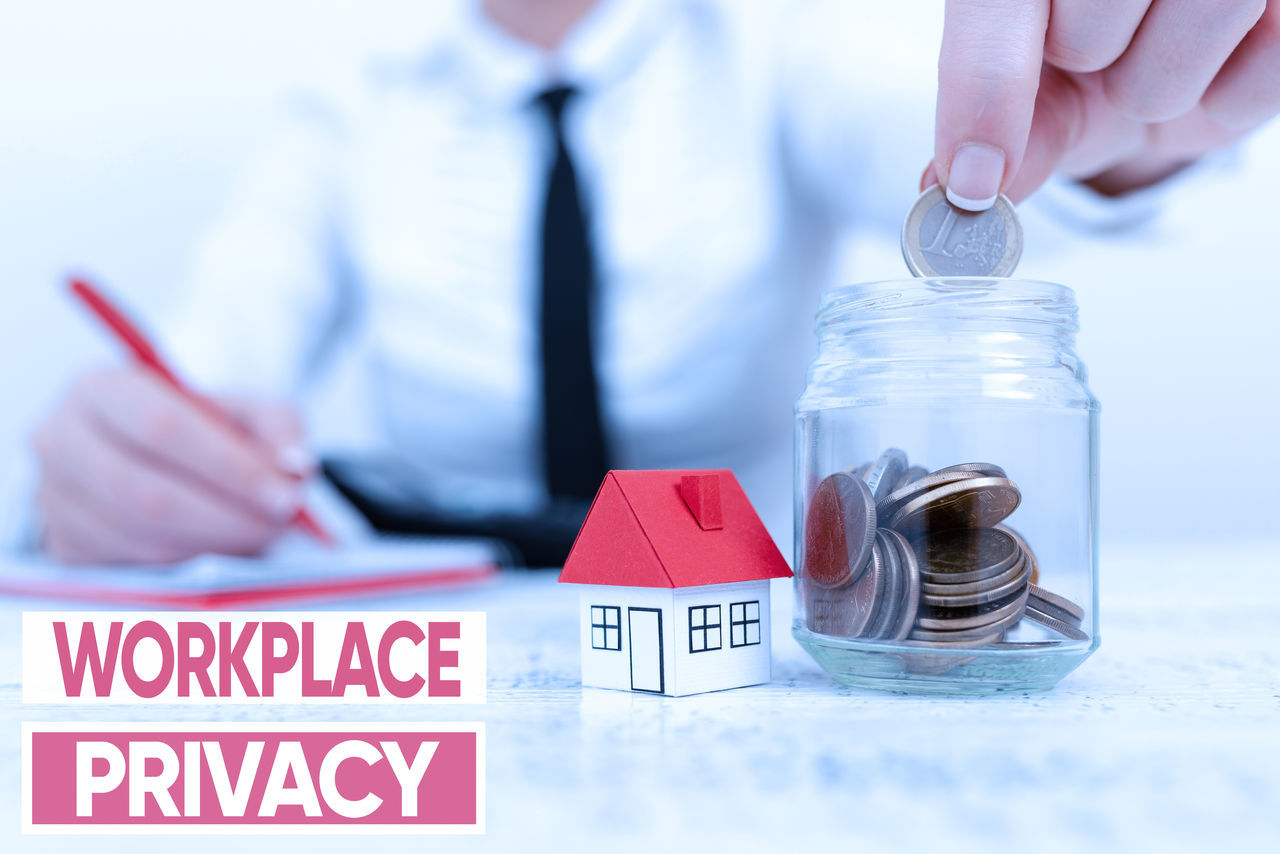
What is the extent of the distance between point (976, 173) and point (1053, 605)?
0.31m

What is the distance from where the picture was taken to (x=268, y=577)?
107cm

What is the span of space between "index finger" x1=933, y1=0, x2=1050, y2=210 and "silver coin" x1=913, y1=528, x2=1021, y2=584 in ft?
0.86

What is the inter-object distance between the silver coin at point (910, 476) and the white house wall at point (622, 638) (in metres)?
0.16

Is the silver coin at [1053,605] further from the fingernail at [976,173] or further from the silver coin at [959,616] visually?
the fingernail at [976,173]

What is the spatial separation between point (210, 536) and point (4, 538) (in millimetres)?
576

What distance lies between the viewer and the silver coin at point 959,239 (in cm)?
73

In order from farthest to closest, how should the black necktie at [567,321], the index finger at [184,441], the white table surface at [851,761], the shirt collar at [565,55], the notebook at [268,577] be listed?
1. the shirt collar at [565,55]
2. the black necktie at [567,321]
3. the index finger at [184,441]
4. the notebook at [268,577]
5. the white table surface at [851,761]

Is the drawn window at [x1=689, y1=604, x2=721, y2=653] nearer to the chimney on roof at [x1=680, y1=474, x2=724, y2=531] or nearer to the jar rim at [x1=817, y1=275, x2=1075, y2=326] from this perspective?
the chimney on roof at [x1=680, y1=474, x2=724, y2=531]

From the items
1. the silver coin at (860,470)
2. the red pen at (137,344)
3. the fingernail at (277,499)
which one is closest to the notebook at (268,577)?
the fingernail at (277,499)

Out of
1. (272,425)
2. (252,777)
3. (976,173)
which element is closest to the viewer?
(252,777)

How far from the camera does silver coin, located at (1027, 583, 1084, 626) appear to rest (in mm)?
624

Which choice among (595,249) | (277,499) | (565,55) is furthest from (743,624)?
(565,55)

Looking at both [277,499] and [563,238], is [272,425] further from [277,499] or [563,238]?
[563,238]

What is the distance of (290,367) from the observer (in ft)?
7.13
